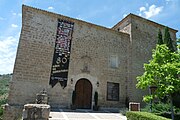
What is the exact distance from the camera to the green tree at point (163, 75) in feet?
25.0

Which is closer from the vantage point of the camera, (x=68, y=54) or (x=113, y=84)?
(x=68, y=54)

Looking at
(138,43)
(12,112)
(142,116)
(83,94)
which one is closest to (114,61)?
(138,43)

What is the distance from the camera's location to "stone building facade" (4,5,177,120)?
34.5ft

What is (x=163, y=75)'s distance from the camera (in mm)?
7891

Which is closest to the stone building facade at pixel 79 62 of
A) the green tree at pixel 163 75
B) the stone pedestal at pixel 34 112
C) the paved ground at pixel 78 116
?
the paved ground at pixel 78 116

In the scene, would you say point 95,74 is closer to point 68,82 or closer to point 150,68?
point 68,82

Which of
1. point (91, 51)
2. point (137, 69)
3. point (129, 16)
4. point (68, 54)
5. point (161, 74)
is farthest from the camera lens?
point (129, 16)

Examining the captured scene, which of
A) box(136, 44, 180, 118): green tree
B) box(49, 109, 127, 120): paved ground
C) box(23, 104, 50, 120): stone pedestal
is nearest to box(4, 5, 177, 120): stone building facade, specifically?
box(49, 109, 127, 120): paved ground

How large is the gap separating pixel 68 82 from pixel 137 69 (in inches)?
252

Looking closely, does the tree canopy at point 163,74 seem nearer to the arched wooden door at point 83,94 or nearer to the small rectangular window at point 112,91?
the small rectangular window at point 112,91

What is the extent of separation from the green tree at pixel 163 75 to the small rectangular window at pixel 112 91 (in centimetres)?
475

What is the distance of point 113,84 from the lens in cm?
1305

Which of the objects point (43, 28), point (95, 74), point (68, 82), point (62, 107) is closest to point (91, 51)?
point (95, 74)

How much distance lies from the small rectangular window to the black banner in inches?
141
